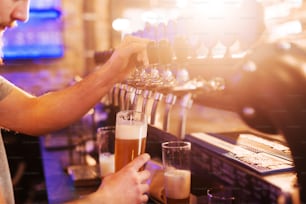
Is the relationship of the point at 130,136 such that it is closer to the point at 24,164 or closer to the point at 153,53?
the point at 153,53

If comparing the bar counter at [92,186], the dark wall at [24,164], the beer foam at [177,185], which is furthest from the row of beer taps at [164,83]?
the dark wall at [24,164]

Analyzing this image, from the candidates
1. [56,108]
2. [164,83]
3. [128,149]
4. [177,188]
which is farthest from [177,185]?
[56,108]

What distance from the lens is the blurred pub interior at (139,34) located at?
4.99ft

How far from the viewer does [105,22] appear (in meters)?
5.59

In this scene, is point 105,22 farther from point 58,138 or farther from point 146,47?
point 146,47

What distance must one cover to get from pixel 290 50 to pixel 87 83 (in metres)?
1.21

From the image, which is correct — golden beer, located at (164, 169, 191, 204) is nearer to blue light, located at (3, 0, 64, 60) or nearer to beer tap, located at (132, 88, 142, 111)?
beer tap, located at (132, 88, 142, 111)

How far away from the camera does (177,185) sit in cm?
151

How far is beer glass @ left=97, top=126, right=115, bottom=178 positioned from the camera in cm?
194

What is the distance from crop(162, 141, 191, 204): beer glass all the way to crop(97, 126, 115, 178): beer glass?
0.43m

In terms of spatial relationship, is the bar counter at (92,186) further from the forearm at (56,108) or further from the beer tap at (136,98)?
the forearm at (56,108)

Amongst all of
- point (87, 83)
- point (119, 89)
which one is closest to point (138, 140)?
point (87, 83)

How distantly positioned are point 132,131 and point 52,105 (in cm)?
69

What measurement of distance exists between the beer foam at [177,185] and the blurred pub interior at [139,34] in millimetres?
383
